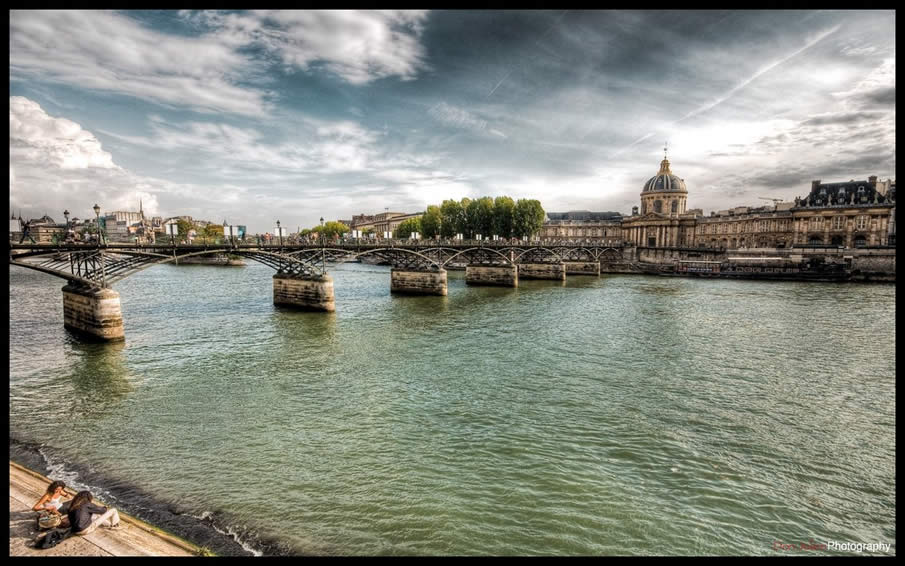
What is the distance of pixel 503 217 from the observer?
90.8 meters

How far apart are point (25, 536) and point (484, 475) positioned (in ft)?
28.0

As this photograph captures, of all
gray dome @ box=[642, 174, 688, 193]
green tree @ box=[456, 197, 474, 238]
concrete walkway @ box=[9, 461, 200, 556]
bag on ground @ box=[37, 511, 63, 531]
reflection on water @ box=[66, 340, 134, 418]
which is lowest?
reflection on water @ box=[66, 340, 134, 418]

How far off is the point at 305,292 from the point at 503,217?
60.8 metres

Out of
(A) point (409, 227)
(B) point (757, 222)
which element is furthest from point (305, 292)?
(B) point (757, 222)

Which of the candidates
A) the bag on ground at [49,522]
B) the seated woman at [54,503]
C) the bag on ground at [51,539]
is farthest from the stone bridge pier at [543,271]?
the bag on ground at [51,539]

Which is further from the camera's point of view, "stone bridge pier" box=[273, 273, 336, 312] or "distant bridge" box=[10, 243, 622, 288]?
"stone bridge pier" box=[273, 273, 336, 312]

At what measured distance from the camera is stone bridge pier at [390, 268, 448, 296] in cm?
4650

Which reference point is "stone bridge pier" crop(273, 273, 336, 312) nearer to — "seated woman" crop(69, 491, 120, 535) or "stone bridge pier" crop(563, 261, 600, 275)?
"seated woman" crop(69, 491, 120, 535)

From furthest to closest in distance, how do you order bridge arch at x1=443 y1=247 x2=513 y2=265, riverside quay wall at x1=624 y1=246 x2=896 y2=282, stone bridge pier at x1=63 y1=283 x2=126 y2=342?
riverside quay wall at x1=624 y1=246 x2=896 y2=282 → bridge arch at x1=443 y1=247 x2=513 y2=265 → stone bridge pier at x1=63 y1=283 x2=126 y2=342

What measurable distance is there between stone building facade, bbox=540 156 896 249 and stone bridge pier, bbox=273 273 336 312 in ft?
245

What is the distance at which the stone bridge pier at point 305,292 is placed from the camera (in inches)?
1384

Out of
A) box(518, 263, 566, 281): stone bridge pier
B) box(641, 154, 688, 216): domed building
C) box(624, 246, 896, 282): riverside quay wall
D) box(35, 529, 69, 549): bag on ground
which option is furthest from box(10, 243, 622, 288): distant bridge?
box(641, 154, 688, 216): domed building

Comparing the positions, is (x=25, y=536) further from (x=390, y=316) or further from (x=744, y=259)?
(x=744, y=259)

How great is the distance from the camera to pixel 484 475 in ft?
36.6
